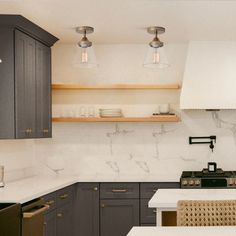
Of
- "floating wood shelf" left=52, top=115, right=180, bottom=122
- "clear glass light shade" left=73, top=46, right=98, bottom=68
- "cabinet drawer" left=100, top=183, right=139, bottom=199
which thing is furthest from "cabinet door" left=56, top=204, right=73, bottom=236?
"clear glass light shade" left=73, top=46, right=98, bottom=68

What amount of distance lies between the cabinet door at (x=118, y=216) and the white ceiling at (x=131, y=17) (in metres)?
1.89

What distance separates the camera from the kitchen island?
3.31m

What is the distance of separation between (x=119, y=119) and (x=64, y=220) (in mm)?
1333

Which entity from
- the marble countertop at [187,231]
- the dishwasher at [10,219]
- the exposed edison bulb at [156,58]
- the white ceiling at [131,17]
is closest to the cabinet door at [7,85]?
the white ceiling at [131,17]

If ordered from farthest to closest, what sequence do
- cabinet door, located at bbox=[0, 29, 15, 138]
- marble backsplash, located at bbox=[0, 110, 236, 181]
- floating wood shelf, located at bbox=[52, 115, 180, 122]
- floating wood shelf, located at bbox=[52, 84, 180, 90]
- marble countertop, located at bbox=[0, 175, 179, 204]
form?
marble backsplash, located at bbox=[0, 110, 236, 181] → floating wood shelf, located at bbox=[52, 84, 180, 90] → floating wood shelf, located at bbox=[52, 115, 180, 122] → cabinet door, located at bbox=[0, 29, 15, 138] → marble countertop, located at bbox=[0, 175, 179, 204]

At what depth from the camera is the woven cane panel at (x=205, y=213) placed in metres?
2.75

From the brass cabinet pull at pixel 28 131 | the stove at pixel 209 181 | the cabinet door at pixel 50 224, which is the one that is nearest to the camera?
the cabinet door at pixel 50 224

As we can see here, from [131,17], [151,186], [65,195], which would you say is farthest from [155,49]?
[65,195]

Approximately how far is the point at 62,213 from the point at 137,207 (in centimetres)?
89

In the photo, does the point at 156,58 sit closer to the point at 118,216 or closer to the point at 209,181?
the point at 209,181

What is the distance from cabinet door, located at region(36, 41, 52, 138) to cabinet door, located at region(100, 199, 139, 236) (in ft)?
3.49

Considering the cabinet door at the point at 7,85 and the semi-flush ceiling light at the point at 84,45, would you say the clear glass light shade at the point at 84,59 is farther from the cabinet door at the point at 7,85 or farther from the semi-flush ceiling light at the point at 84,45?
the cabinet door at the point at 7,85

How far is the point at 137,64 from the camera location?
6.07m

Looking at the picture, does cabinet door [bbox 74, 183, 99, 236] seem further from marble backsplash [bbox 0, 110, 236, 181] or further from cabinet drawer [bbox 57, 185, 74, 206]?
marble backsplash [bbox 0, 110, 236, 181]
